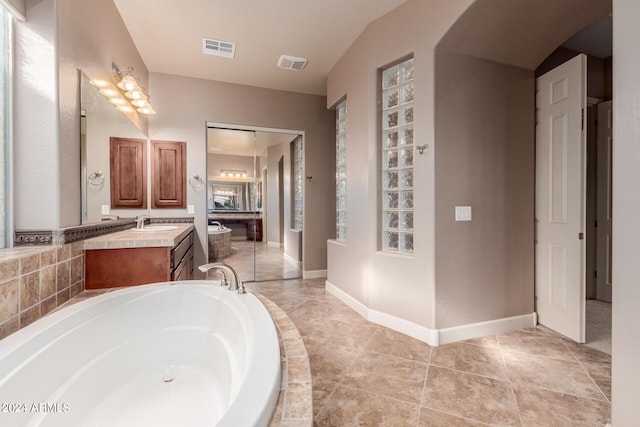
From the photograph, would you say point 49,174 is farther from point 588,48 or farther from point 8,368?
point 588,48

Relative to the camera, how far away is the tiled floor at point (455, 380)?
54.7 inches

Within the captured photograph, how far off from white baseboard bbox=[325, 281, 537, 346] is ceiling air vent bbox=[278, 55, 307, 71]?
2.91 metres

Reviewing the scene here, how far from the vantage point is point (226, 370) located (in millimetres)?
1485

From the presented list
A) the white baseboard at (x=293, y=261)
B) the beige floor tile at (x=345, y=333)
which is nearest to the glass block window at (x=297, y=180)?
the white baseboard at (x=293, y=261)

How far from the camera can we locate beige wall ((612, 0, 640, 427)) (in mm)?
1069

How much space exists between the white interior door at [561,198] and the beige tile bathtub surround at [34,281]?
3500mm

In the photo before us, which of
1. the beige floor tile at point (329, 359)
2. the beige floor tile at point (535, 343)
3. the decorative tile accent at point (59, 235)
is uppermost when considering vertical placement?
the decorative tile accent at point (59, 235)

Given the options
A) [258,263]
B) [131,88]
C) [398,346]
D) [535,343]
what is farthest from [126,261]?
[535,343]

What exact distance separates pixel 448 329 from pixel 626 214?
1407 millimetres

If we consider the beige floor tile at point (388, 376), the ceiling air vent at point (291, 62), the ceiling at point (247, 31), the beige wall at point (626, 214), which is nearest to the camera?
the beige wall at point (626, 214)

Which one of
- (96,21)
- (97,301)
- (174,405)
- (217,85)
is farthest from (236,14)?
(174,405)

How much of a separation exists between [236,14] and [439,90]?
6.37 feet

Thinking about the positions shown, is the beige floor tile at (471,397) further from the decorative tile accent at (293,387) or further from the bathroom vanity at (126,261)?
the bathroom vanity at (126,261)

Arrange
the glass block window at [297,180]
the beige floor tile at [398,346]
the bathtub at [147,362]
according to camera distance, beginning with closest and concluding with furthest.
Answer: the bathtub at [147,362] → the beige floor tile at [398,346] → the glass block window at [297,180]
